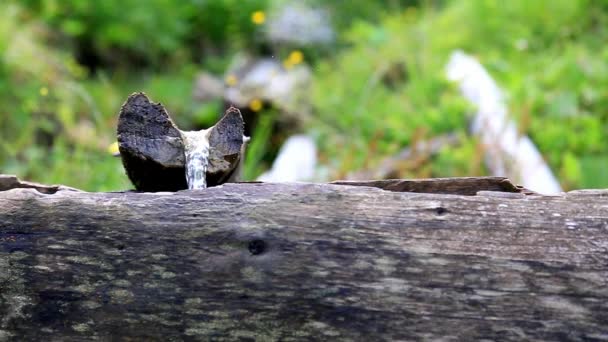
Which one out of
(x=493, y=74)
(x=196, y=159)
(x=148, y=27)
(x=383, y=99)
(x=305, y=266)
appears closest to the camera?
(x=305, y=266)

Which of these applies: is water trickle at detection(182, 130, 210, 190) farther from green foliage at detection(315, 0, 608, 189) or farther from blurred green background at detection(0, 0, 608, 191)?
green foliage at detection(315, 0, 608, 189)

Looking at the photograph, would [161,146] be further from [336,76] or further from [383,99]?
[336,76]

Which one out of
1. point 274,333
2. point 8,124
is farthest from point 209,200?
point 8,124

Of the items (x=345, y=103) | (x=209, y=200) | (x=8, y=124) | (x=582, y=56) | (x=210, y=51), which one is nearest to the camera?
(x=209, y=200)

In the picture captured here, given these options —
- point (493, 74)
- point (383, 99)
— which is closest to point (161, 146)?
point (493, 74)

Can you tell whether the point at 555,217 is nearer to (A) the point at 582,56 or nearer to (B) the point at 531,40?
(A) the point at 582,56

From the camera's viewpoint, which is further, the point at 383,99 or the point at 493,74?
the point at 383,99

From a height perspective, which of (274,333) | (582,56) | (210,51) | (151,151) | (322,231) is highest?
(210,51)
